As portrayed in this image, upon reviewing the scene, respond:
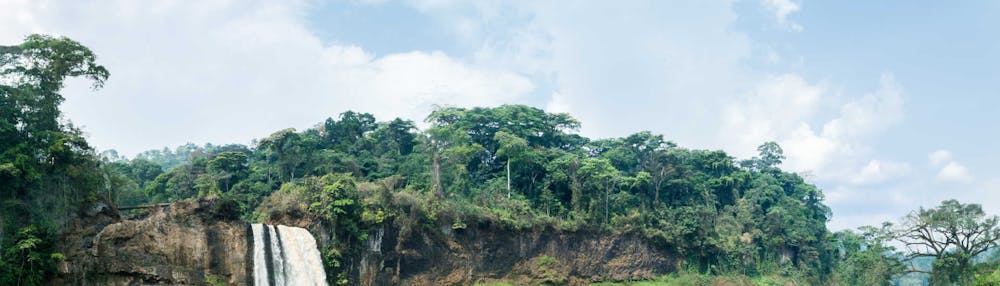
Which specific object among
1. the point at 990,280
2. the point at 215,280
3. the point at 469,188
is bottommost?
the point at 990,280

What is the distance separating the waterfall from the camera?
27172 mm

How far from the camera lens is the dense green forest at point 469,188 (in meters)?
24.3

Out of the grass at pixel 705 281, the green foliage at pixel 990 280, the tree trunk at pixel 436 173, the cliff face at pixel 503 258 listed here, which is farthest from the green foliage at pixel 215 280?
the green foliage at pixel 990 280

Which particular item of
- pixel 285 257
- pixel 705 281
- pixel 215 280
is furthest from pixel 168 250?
pixel 705 281

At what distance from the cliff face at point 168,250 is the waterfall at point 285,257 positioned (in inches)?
18.7

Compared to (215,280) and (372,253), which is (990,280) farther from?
(215,280)

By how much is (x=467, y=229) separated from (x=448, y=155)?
219 inches

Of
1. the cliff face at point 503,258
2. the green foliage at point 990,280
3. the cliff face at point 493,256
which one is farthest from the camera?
the cliff face at point 503,258

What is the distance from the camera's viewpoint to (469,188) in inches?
1624

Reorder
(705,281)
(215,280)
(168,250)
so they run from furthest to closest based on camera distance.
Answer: (705,281)
(215,280)
(168,250)

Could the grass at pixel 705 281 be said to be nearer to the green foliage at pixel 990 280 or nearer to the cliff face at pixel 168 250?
the green foliage at pixel 990 280

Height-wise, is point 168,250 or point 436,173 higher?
point 436,173

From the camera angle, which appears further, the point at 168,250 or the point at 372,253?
the point at 372,253

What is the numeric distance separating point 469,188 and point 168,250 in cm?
1894
